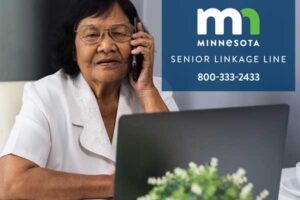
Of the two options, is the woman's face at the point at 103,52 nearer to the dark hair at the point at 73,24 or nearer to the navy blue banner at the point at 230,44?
the dark hair at the point at 73,24

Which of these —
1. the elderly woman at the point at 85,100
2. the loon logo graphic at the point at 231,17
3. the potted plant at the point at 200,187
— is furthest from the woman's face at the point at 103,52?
the potted plant at the point at 200,187

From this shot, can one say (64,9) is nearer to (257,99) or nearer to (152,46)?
(152,46)

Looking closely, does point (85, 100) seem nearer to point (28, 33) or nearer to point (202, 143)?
point (28, 33)

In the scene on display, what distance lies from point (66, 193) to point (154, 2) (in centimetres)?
75

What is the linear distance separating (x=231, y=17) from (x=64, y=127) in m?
0.72

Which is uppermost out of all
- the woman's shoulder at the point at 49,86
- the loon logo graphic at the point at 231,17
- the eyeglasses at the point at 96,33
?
the loon logo graphic at the point at 231,17

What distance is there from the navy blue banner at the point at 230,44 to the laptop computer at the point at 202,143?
86cm

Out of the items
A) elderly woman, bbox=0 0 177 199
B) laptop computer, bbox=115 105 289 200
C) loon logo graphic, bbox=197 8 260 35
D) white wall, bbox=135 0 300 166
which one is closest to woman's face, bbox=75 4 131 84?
elderly woman, bbox=0 0 177 199

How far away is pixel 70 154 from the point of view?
5.33ft

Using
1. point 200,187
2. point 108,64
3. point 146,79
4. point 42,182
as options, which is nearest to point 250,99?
point 146,79

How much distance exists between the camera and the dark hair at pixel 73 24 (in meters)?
1.64

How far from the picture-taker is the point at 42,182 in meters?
1.49

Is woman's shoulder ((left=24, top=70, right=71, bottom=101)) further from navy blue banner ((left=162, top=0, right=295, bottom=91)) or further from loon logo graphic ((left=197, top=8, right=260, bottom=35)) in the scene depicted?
loon logo graphic ((left=197, top=8, right=260, bottom=35))

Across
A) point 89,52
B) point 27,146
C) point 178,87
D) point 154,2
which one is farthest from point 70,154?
point 154,2
